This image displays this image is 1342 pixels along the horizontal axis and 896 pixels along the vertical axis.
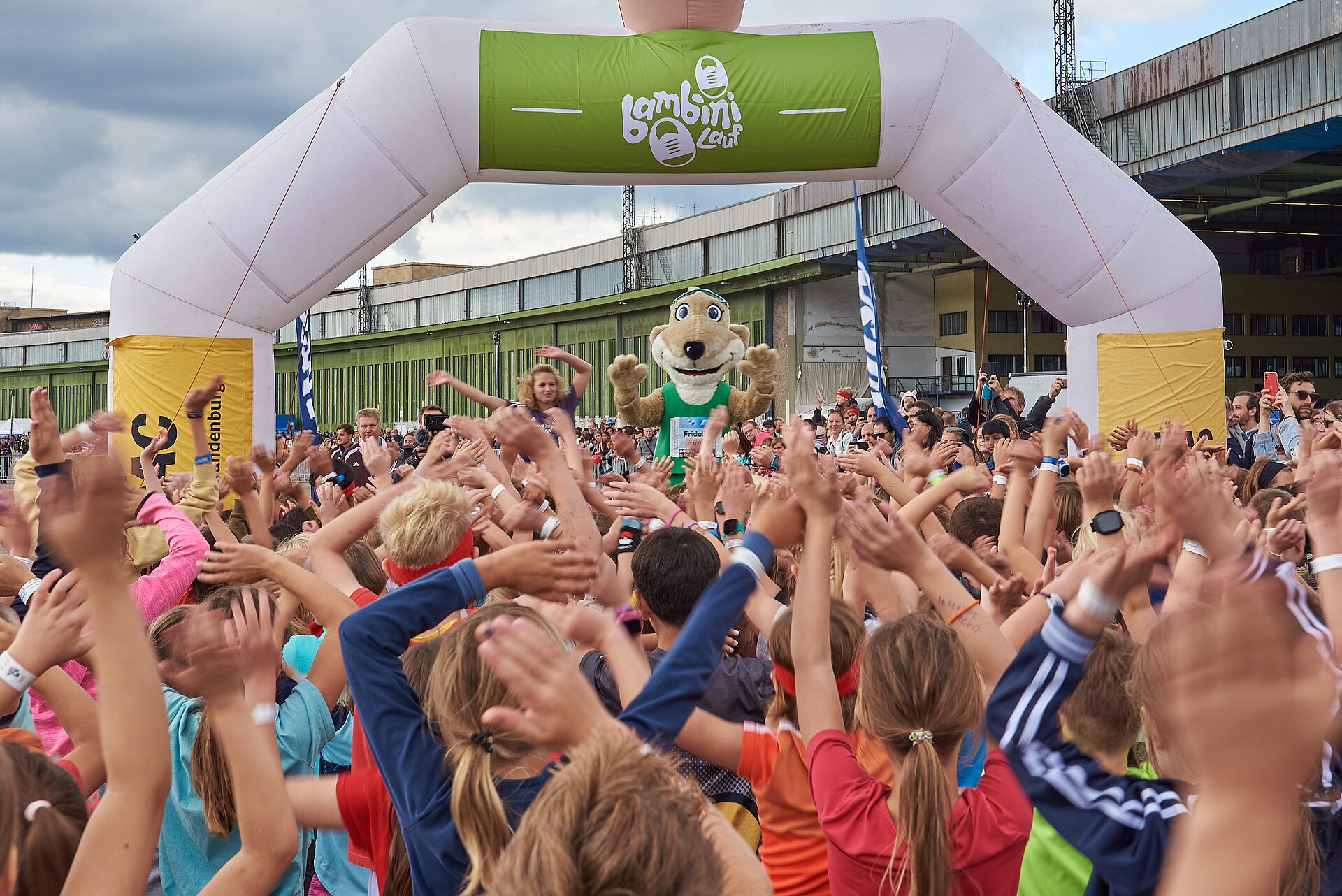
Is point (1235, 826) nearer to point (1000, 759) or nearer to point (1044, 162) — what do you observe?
point (1000, 759)

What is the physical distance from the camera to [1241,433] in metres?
9.76

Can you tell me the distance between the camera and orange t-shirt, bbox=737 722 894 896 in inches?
87.4

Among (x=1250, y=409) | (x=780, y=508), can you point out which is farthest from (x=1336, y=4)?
(x=780, y=508)

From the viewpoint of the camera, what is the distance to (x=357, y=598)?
9.70 feet

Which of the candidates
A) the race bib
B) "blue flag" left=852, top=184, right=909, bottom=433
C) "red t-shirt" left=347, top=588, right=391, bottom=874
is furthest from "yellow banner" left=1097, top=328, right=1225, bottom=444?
"red t-shirt" left=347, top=588, right=391, bottom=874

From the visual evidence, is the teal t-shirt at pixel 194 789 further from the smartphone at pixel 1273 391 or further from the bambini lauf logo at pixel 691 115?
the smartphone at pixel 1273 391

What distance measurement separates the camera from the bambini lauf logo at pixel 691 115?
812 centimetres

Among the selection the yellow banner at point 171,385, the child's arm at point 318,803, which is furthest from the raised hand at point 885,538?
the yellow banner at point 171,385

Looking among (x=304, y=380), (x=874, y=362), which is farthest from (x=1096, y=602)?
(x=304, y=380)

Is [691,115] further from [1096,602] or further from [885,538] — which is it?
[1096,602]

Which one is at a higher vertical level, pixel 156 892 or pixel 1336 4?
pixel 1336 4

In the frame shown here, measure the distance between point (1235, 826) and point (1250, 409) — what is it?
33.4ft

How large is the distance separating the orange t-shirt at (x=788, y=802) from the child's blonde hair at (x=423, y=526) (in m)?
1.02

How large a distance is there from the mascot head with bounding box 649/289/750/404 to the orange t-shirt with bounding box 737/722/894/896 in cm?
717
